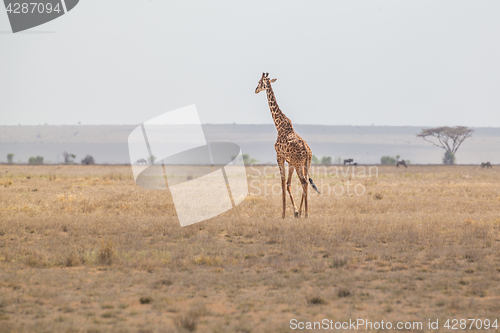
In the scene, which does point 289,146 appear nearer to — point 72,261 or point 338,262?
point 338,262

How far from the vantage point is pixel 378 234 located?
13328mm

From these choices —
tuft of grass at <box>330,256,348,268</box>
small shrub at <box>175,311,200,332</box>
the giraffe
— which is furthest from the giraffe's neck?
small shrub at <box>175,311,200,332</box>

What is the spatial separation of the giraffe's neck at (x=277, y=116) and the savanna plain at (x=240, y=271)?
3.30m

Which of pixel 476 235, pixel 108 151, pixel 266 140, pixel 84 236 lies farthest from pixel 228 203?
pixel 266 140

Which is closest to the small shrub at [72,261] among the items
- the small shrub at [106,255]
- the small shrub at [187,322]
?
the small shrub at [106,255]

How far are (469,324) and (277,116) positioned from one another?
423 inches

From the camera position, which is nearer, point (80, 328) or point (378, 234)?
point (80, 328)

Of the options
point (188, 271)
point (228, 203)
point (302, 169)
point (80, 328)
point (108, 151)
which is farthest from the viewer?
point (108, 151)

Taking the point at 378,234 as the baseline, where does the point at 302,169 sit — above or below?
above

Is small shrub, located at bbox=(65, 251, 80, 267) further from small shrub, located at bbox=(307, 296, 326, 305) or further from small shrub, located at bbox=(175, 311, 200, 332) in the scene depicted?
small shrub, located at bbox=(307, 296, 326, 305)

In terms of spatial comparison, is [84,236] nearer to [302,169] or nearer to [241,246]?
[241,246]

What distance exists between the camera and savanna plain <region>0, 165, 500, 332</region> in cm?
688

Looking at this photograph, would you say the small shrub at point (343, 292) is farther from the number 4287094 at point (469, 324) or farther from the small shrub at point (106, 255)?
the small shrub at point (106, 255)

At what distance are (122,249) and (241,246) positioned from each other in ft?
10.5
